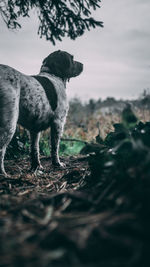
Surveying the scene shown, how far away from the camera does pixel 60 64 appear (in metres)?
4.65

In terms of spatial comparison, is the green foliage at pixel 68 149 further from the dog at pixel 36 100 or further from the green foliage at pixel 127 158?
the green foliage at pixel 127 158

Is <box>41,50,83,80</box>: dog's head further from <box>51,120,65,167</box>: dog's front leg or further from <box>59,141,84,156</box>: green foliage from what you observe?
<box>59,141,84,156</box>: green foliage

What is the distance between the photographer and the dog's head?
4.61m

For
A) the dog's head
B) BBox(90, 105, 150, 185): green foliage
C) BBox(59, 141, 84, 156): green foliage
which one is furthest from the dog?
BBox(59, 141, 84, 156): green foliage

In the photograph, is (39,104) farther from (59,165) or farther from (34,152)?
(59,165)

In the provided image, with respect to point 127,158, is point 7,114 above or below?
above

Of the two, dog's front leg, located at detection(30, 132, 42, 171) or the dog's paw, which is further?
the dog's paw

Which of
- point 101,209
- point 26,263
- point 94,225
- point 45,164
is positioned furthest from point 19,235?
point 45,164

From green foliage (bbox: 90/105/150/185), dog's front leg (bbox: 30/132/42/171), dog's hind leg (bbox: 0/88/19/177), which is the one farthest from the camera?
dog's front leg (bbox: 30/132/42/171)

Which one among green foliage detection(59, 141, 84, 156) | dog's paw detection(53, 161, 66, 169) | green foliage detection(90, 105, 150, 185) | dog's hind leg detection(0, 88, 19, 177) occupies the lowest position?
dog's paw detection(53, 161, 66, 169)

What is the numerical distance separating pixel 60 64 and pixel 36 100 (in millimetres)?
1486

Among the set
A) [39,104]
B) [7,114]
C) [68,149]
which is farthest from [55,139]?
[68,149]

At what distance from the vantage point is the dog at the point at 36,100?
297cm

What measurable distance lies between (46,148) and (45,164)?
128cm
